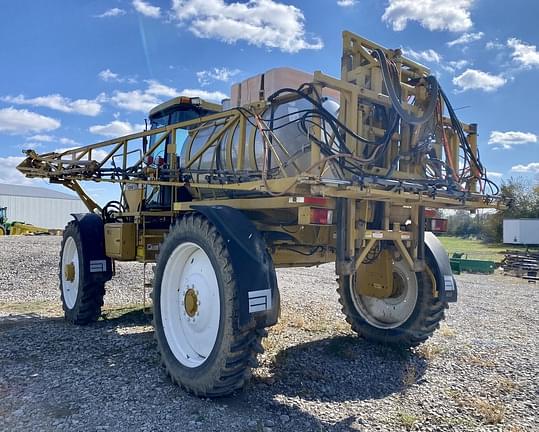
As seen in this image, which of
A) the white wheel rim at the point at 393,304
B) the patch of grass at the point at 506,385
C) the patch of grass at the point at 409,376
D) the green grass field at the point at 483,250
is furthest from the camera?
the green grass field at the point at 483,250

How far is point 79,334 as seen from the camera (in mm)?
5984

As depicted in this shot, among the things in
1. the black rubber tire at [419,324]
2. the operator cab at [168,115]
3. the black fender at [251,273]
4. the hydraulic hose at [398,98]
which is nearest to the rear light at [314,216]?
the black fender at [251,273]

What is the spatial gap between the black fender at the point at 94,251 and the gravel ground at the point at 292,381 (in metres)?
0.67

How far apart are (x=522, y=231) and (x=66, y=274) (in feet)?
117

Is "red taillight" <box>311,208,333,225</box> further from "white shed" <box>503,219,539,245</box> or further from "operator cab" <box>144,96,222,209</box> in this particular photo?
"white shed" <box>503,219,539,245</box>

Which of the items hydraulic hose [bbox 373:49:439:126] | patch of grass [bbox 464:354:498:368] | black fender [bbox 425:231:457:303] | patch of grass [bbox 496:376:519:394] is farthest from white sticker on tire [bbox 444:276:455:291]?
hydraulic hose [bbox 373:49:439:126]

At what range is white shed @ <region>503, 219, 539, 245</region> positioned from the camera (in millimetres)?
34688

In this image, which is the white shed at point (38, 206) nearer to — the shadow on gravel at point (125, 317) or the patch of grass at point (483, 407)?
the shadow on gravel at point (125, 317)

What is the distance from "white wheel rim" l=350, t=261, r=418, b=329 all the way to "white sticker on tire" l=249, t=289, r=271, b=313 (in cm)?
217

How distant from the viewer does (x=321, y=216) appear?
3.80 metres

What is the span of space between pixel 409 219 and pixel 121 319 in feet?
14.0

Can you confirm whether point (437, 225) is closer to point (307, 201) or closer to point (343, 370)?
point (343, 370)

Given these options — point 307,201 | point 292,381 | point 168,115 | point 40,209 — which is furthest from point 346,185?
point 40,209

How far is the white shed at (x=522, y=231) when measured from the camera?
3469 centimetres
